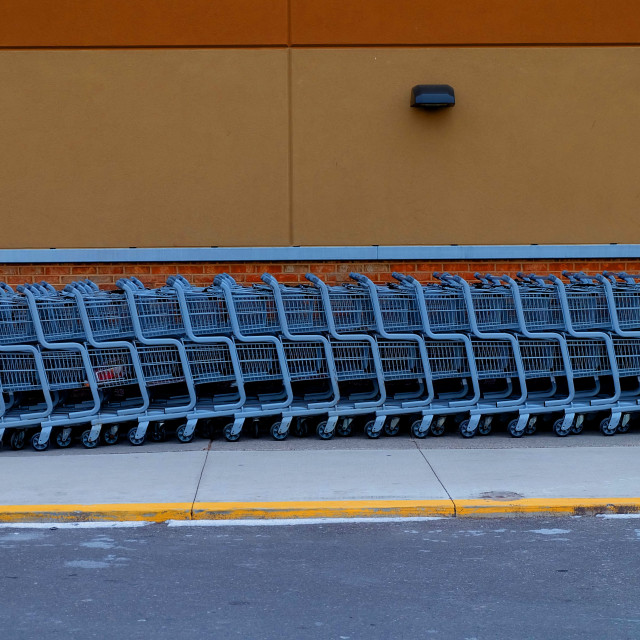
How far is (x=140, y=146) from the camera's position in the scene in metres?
10.7

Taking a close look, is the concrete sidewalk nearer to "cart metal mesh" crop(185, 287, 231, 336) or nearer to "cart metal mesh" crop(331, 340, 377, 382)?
"cart metal mesh" crop(331, 340, 377, 382)

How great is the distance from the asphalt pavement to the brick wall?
4.41 m

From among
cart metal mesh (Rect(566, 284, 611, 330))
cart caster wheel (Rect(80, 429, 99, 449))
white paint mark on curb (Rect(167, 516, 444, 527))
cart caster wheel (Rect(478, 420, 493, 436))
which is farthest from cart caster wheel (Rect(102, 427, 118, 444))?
cart metal mesh (Rect(566, 284, 611, 330))

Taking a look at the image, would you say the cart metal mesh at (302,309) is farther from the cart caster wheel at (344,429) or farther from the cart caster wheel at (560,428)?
the cart caster wheel at (560,428)

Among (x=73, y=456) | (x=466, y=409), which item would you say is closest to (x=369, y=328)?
(x=466, y=409)

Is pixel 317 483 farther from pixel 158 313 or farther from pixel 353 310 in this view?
pixel 158 313

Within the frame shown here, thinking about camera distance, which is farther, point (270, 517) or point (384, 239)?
point (384, 239)

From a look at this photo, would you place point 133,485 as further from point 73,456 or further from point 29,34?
point 29,34

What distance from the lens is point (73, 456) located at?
8.55 metres

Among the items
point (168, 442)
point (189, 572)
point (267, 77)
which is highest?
point (267, 77)

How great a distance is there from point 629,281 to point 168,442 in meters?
4.19

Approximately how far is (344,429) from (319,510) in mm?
2407

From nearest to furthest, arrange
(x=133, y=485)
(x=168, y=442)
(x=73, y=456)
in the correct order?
(x=133, y=485) → (x=73, y=456) → (x=168, y=442)

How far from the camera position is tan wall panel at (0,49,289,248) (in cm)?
1066
